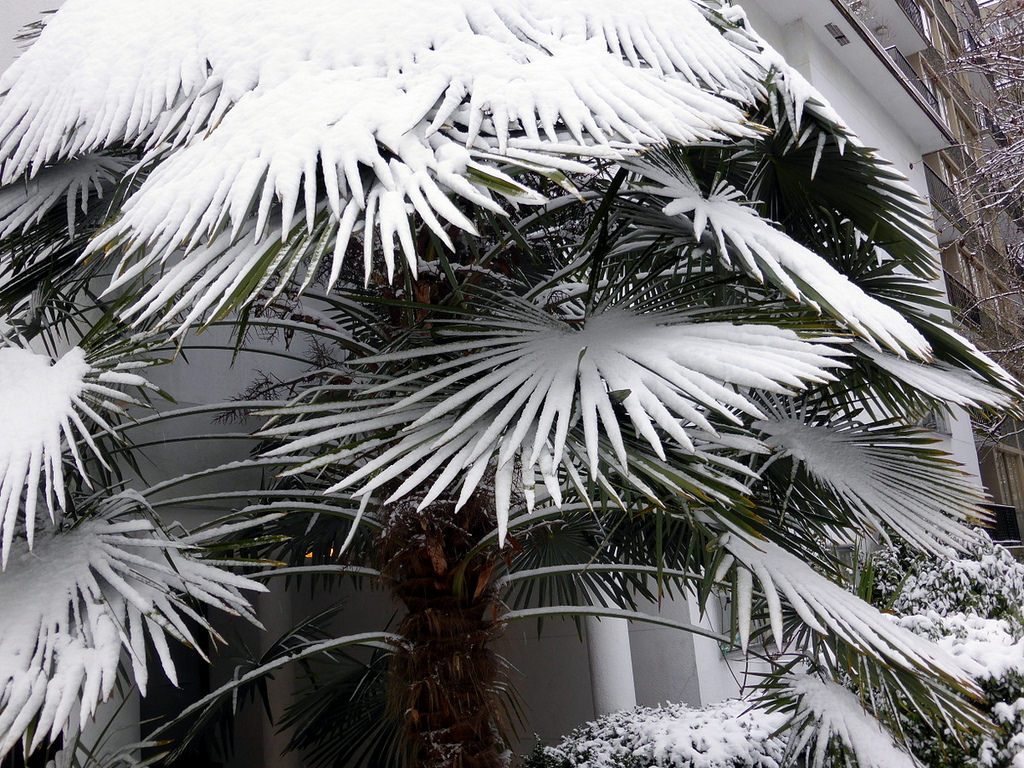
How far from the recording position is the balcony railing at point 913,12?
1492 centimetres

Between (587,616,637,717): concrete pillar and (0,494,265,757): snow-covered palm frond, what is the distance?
3.89 meters

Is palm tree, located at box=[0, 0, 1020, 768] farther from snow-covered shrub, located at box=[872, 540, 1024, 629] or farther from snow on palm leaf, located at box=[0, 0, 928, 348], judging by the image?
snow-covered shrub, located at box=[872, 540, 1024, 629]

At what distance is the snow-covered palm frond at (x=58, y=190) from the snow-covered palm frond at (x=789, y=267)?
5.65 feet

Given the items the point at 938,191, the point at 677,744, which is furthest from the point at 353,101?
the point at 938,191

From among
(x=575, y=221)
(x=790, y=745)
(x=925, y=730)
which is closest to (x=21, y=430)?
(x=790, y=745)

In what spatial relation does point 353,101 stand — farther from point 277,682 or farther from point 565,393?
point 277,682

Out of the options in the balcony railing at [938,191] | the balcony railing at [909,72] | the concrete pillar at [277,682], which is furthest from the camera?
the balcony railing at [938,191]

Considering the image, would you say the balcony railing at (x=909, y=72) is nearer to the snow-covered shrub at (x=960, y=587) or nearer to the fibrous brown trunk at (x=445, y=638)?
the snow-covered shrub at (x=960, y=587)

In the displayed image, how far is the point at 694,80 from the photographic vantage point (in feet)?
8.47

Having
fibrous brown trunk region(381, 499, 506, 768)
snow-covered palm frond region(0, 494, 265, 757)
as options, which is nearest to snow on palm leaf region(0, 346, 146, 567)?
snow-covered palm frond region(0, 494, 265, 757)

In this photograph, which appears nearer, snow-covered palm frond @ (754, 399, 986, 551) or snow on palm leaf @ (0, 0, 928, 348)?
snow on palm leaf @ (0, 0, 928, 348)

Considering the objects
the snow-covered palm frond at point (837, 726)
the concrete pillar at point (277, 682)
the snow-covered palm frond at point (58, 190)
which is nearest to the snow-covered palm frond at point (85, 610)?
the snow-covered palm frond at point (58, 190)

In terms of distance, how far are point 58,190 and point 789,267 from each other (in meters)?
2.27

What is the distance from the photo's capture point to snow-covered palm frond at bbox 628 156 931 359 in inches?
91.6
